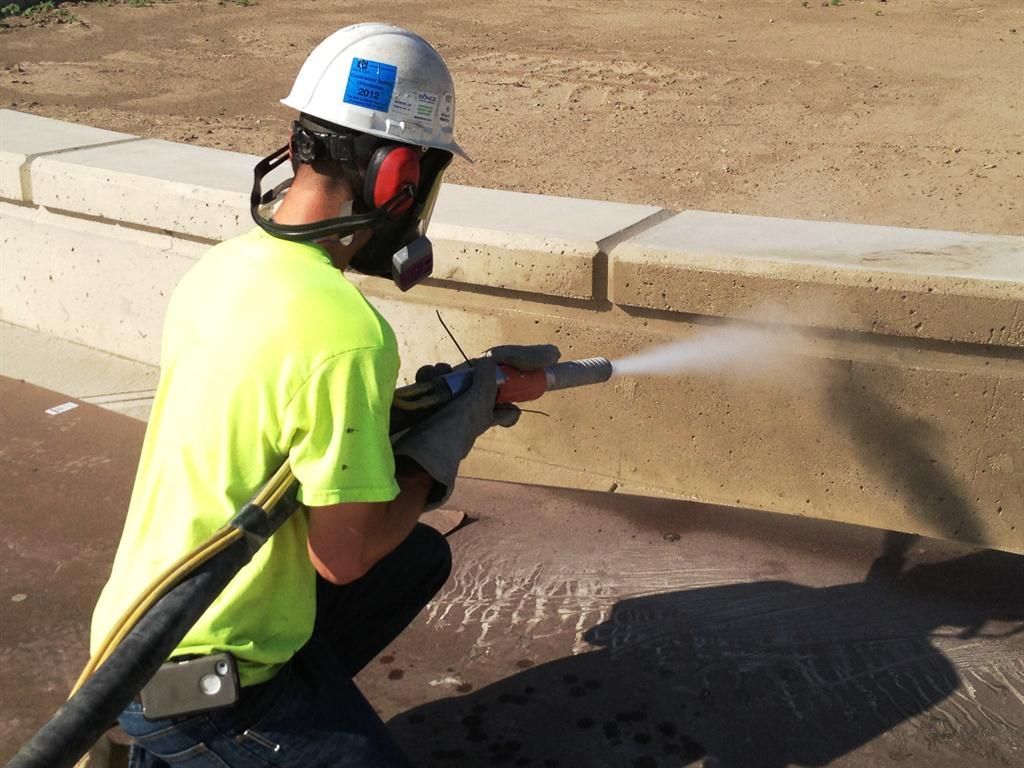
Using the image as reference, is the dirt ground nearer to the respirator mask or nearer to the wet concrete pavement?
the wet concrete pavement

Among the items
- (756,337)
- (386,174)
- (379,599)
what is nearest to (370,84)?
(386,174)

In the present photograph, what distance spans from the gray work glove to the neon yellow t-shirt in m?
0.21

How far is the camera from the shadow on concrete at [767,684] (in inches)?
112

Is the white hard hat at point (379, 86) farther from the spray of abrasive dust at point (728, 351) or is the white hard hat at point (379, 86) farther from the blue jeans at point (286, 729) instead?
the spray of abrasive dust at point (728, 351)

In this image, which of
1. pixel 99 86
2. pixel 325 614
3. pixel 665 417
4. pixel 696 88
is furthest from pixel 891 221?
pixel 99 86

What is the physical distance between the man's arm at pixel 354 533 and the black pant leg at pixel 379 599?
49cm

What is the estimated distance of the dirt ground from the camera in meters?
6.52

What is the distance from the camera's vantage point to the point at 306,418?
1966 millimetres

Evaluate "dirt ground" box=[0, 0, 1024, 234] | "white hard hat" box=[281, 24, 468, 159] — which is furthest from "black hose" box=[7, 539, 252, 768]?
"dirt ground" box=[0, 0, 1024, 234]

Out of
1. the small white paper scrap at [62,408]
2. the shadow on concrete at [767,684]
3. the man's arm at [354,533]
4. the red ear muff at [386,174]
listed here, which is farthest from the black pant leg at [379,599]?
the small white paper scrap at [62,408]

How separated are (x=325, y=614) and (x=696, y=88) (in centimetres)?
697

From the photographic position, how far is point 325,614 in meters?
2.59

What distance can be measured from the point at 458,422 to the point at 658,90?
6949 millimetres

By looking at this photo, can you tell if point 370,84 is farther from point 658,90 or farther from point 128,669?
point 658,90
